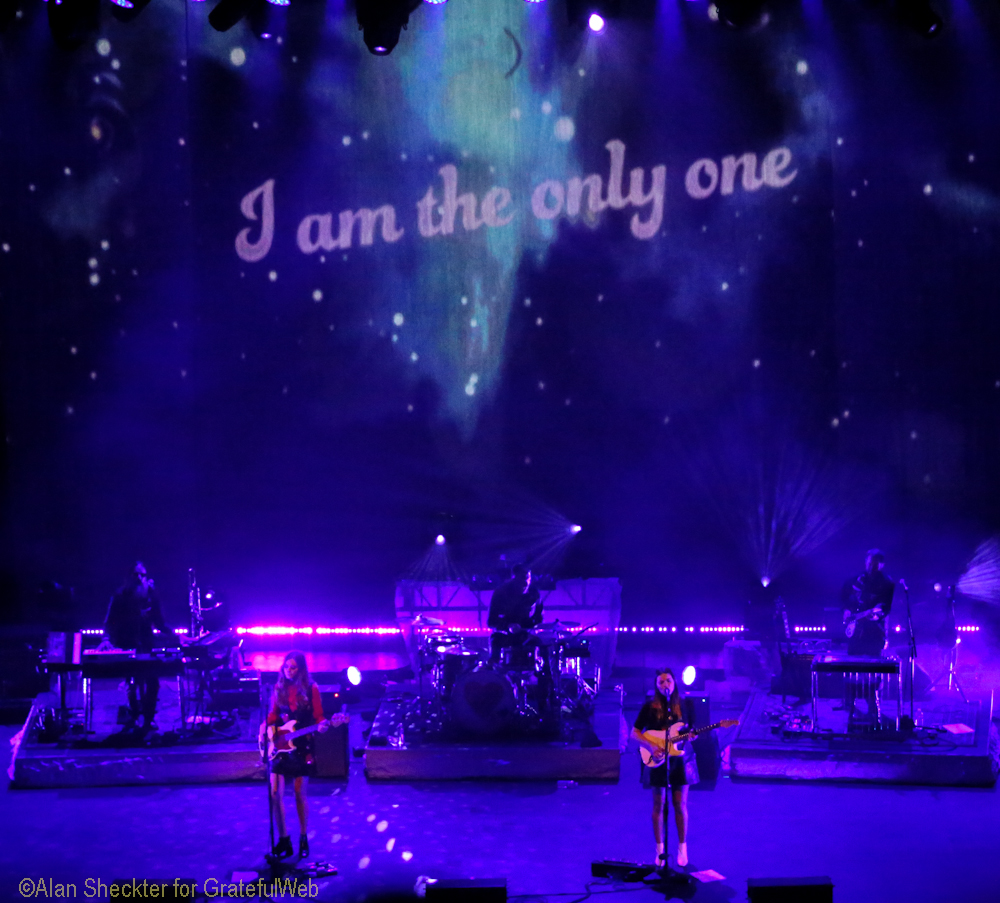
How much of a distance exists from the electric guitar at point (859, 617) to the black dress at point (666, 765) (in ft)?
12.5

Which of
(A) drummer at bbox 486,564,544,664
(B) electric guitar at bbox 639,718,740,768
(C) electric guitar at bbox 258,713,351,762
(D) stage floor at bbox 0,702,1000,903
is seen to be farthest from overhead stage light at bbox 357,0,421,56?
(B) electric guitar at bbox 639,718,740,768

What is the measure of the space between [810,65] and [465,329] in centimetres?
492

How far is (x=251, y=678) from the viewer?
38.3ft

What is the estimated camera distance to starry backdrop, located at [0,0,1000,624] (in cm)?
1360

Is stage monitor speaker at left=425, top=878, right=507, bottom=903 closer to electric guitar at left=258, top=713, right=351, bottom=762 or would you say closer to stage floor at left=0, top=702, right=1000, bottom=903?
stage floor at left=0, top=702, right=1000, bottom=903

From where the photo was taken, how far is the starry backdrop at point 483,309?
13.6 meters

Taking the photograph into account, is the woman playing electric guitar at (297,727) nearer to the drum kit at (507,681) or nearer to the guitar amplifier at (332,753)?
the guitar amplifier at (332,753)

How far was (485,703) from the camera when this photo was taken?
1026 centimetres

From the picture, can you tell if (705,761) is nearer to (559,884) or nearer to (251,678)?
(559,884)

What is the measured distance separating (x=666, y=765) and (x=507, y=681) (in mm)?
2821

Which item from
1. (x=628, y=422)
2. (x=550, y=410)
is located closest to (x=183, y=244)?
(x=550, y=410)

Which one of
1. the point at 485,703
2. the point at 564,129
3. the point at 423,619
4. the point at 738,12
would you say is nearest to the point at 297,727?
the point at 485,703

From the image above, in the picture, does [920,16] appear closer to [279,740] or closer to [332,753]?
[332,753]

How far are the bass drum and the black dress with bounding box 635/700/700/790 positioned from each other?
2.54m
